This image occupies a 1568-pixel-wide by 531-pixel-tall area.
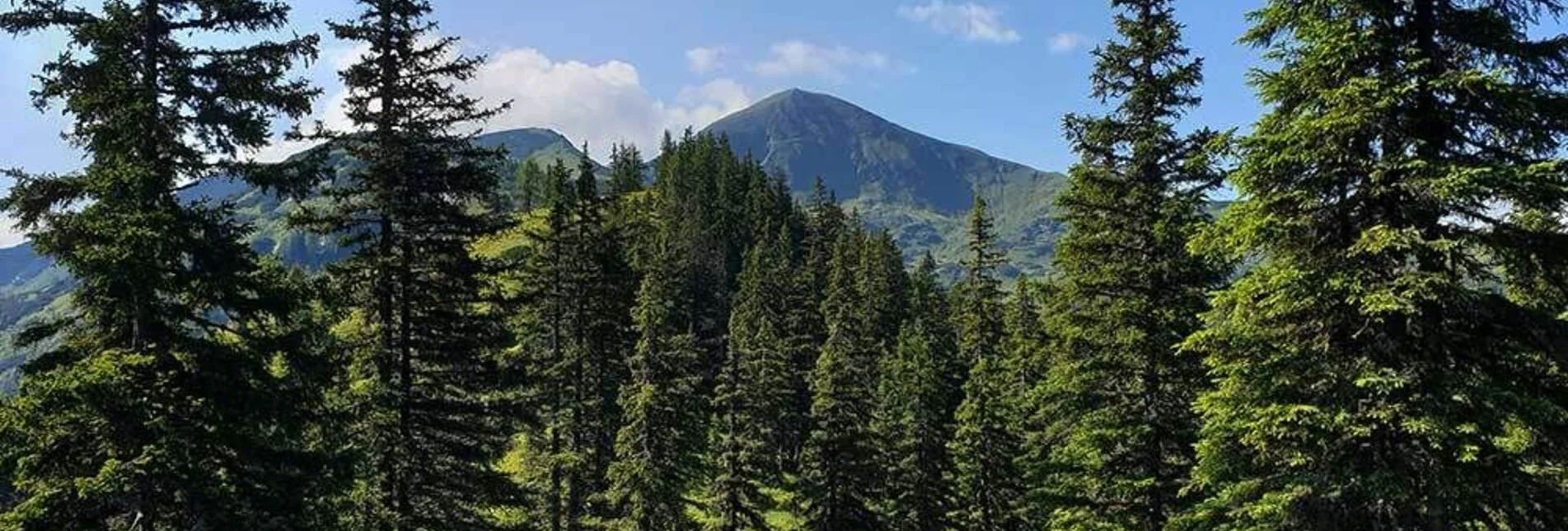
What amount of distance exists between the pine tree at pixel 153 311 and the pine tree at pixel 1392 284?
1424 cm

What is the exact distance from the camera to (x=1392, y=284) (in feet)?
38.8

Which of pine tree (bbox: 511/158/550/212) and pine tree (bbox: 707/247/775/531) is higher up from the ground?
pine tree (bbox: 511/158/550/212)

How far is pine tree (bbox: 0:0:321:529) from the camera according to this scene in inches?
526

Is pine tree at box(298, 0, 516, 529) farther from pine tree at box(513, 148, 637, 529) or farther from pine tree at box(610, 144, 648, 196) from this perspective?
pine tree at box(610, 144, 648, 196)

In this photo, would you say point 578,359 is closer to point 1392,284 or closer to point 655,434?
point 655,434

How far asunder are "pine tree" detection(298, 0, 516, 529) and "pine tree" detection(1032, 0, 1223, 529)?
478 inches

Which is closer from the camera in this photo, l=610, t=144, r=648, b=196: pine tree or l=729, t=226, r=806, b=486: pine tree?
l=729, t=226, r=806, b=486: pine tree

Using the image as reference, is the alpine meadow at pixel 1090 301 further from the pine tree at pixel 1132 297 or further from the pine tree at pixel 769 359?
the pine tree at pixel 769 359

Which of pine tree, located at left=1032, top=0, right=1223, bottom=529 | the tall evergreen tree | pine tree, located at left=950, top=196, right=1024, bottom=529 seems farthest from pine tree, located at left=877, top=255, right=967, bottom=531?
pine tree, located at left=1032, top=0, right=1223, bottom=529

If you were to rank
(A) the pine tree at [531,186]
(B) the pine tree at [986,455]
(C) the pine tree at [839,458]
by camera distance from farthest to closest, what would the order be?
(A) the pine tree at [531,186] < (B) the pine tree at [986,455] < (C) the pine tree at [839,458]

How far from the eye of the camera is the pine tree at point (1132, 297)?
19.1 metres

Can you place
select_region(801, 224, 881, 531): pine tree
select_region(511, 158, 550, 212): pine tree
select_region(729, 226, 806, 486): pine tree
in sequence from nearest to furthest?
select_region(801, 224, 881, 531): pine tree
select_region(729, 226, 806, 486): pine tree
select_region(511, 158, 550, 212): pine tree

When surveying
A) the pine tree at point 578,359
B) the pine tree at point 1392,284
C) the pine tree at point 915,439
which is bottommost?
the pine tree at point 915,439

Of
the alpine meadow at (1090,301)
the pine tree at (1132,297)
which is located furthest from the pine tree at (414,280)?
the pine tree at (1132,297)
